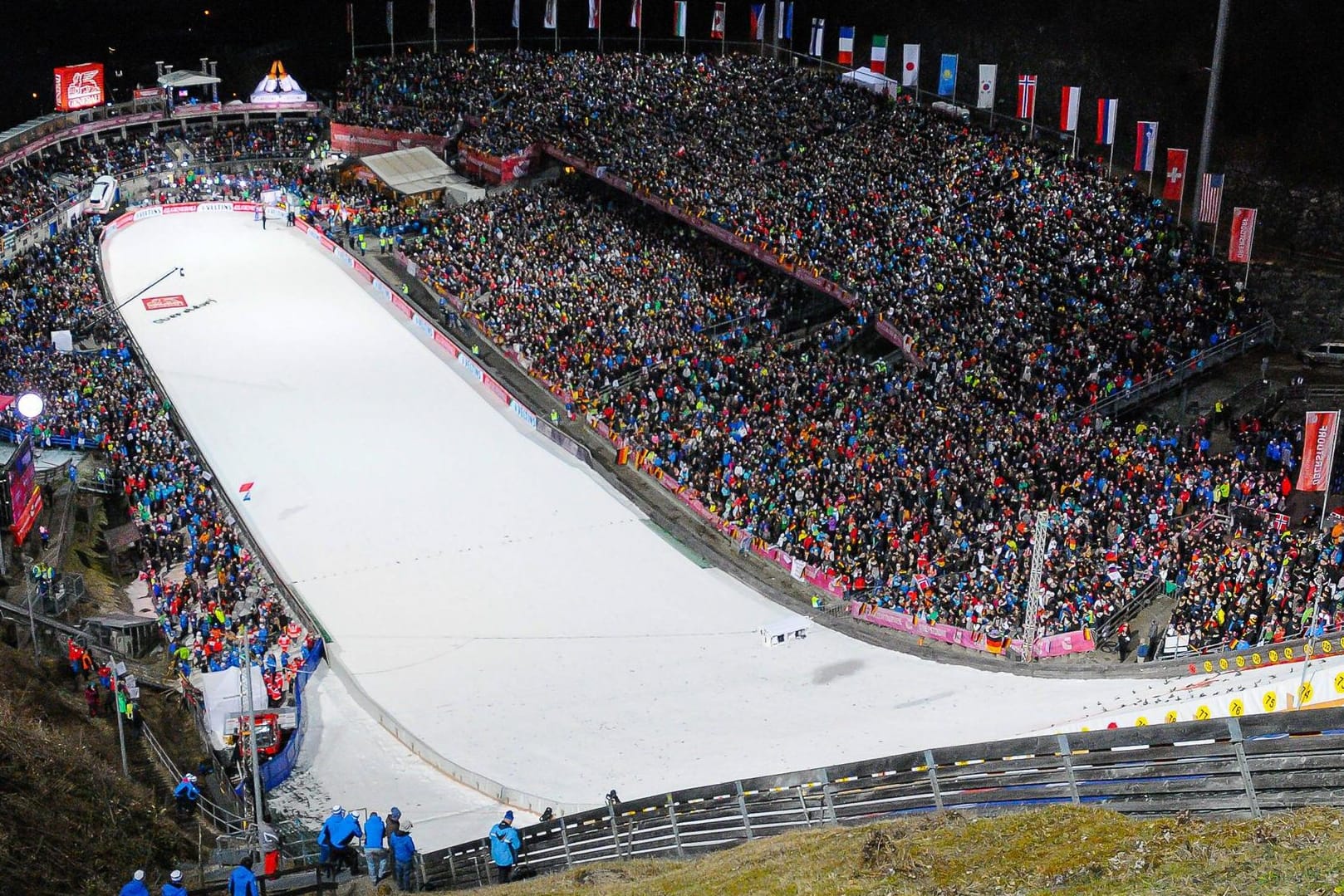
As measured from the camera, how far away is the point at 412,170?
57312mm

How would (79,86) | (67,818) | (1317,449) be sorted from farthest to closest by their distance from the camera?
(79,86)
(1317,449)
(67,818)

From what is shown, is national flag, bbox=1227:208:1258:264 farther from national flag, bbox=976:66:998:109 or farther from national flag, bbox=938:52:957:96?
national flag, bbox=938:52:957:96

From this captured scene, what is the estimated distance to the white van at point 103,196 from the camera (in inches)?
2196

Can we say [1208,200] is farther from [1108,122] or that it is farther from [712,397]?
[712,397]

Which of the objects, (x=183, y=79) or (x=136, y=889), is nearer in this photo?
(x=136, y=889)

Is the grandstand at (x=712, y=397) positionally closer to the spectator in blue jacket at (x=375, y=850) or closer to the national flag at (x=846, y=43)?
the spectator in blue jacket at (x=375, y=850)

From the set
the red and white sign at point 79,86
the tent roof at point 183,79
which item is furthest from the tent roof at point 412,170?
the red and white sign at point 79,86

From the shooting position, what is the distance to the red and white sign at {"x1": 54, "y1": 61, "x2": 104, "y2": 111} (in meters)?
59.7

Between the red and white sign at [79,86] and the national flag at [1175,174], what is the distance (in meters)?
44.0

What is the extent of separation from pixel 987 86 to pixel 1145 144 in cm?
950

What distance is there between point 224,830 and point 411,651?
386 inches

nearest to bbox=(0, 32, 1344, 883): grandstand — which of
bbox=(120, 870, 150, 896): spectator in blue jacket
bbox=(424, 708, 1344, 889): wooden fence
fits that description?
bbox=(424, 708, 1344, 889): wooden fence

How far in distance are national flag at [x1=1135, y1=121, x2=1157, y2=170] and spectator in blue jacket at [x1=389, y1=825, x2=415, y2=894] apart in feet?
113

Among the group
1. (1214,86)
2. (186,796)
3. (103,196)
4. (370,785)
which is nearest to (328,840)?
(186,796)
